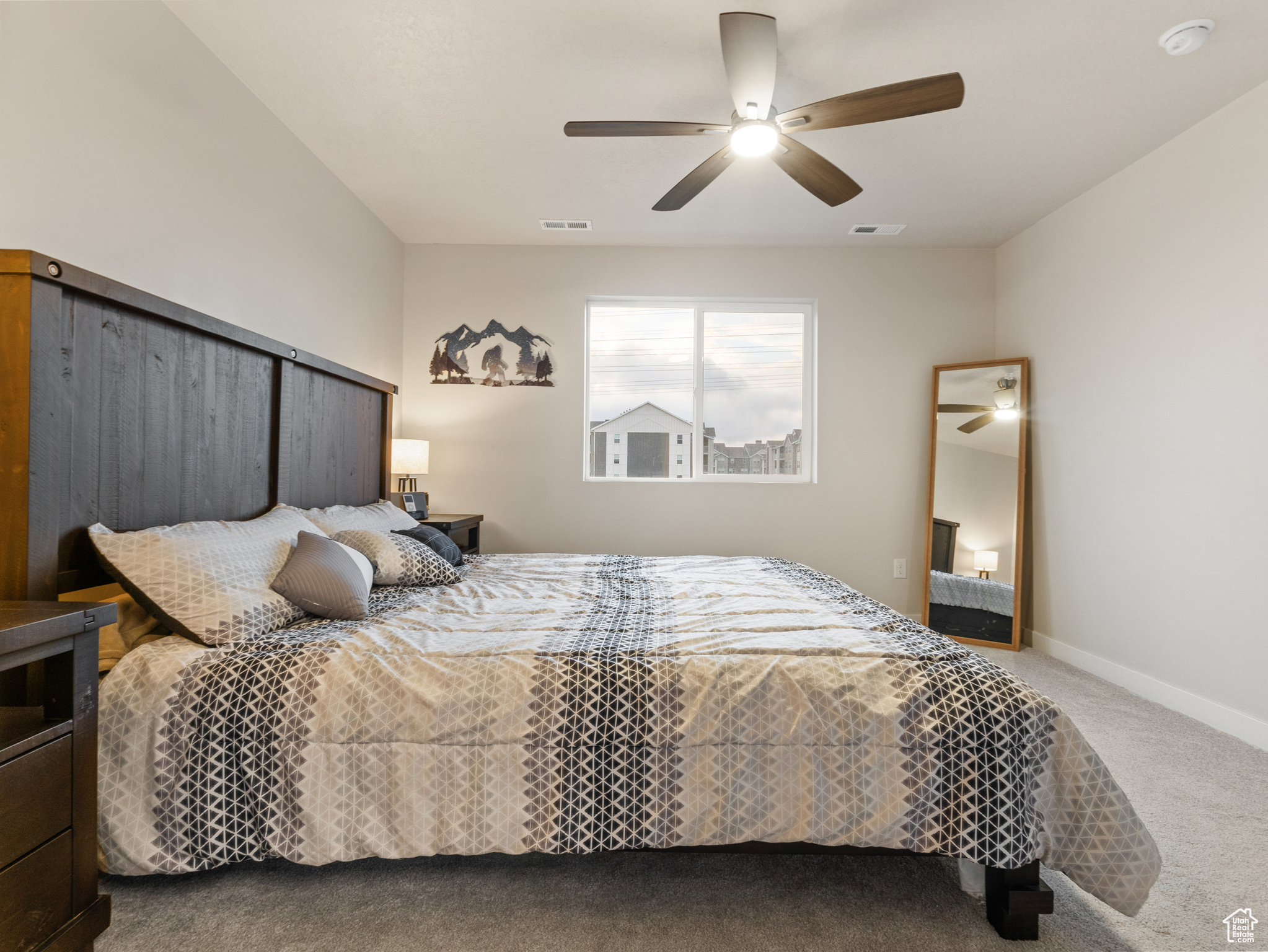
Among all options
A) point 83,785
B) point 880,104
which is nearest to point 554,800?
point 83,785

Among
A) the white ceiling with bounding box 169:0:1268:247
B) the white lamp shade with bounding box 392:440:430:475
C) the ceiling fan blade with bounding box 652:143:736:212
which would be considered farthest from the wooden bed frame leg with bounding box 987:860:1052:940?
the white lamp shade with bounding box 392:440:430:475

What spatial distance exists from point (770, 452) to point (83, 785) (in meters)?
3.81

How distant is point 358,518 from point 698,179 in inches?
77.6

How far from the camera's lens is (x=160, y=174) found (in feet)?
6.68

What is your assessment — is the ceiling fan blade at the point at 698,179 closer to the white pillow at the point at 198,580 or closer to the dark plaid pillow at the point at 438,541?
the dark plaid pillow at the point at 438,541

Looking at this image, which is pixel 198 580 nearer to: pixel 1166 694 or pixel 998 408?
pixel 1166 694

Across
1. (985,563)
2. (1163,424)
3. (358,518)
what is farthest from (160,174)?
(985,563)

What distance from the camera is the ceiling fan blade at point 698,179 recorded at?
7.49 feet

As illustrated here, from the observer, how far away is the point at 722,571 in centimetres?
272

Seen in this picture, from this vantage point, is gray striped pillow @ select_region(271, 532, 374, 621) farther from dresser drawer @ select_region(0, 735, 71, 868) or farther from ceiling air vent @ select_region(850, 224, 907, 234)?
ceiling air vent @ select_region(850, 224, 907, 234)

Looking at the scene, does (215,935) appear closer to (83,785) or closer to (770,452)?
(83,785)

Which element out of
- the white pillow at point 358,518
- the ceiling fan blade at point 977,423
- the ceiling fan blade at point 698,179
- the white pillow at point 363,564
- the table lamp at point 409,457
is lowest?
the white pillow at point 363,564

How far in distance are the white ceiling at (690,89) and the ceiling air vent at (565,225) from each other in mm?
155

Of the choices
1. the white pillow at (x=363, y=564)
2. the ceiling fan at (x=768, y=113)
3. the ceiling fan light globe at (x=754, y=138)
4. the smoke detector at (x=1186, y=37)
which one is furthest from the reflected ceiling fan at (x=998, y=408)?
the white pillow at (x=363, y=564)
